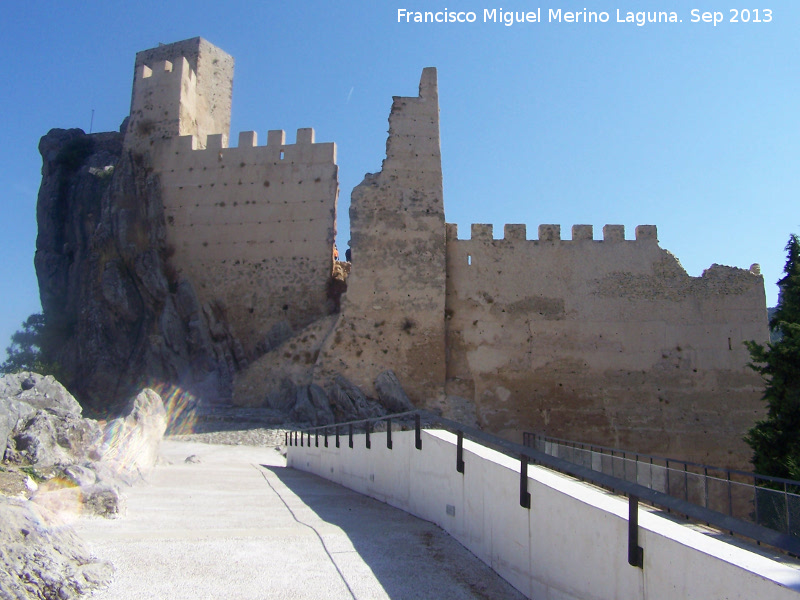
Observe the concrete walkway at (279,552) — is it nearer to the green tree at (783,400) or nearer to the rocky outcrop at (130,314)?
the green tree at (783,400)

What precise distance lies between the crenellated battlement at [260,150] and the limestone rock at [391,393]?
267 inches

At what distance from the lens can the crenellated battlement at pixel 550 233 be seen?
19.0 m

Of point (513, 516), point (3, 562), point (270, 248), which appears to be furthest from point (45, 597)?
point (270, 248)

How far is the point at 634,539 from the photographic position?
124 inches

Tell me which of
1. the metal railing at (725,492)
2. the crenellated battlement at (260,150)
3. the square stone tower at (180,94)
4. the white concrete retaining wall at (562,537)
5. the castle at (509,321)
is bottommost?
the metal railing at (725,492)

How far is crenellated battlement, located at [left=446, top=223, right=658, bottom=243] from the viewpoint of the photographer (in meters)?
19.0

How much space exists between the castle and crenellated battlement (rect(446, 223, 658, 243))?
4 centimetres

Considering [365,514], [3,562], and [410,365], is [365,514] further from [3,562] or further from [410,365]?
[410,365]

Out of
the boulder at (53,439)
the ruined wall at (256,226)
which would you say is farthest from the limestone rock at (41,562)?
the ruined wall at (256,226)

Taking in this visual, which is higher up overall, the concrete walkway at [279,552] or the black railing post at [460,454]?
the black railing post at [460,454]

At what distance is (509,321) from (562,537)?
1506 cm

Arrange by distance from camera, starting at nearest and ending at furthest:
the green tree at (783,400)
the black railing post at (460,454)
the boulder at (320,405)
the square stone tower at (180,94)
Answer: the black railing post at (460,454) < the green tree at (783,400) < the boulder at (320,405) < the square stone tower at (180,94)

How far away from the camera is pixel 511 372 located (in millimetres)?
18359

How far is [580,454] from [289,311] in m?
12.0
